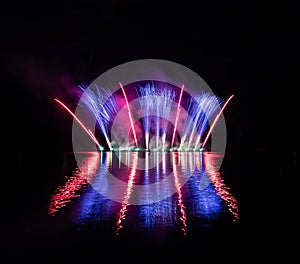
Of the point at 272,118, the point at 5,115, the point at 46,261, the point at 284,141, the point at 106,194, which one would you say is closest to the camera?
the point at 46,261

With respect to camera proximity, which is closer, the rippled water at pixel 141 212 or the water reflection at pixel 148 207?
the rippled water at pixel 141 212

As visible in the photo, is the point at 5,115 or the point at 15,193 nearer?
the point at 15,193

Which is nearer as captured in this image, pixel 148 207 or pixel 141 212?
pixel 141 212

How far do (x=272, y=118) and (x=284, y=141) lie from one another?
6321 millimetres

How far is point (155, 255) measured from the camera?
4.63m

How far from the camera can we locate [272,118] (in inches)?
1387

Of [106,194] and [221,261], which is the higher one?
[106,194]

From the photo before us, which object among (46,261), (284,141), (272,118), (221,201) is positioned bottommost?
(46,261)

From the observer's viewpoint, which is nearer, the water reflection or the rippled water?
the rippled water

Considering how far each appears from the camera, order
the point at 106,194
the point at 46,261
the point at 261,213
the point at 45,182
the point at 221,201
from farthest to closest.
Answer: the point at 45,182
the point at 106,194
the point at 221,201
the point at 261,213
the point at 46,261

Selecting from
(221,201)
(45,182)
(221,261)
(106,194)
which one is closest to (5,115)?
(45,182)

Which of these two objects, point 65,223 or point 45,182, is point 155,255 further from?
point 45,182

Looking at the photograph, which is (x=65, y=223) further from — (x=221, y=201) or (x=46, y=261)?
(x=221, y=201)

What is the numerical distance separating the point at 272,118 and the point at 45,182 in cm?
2942
